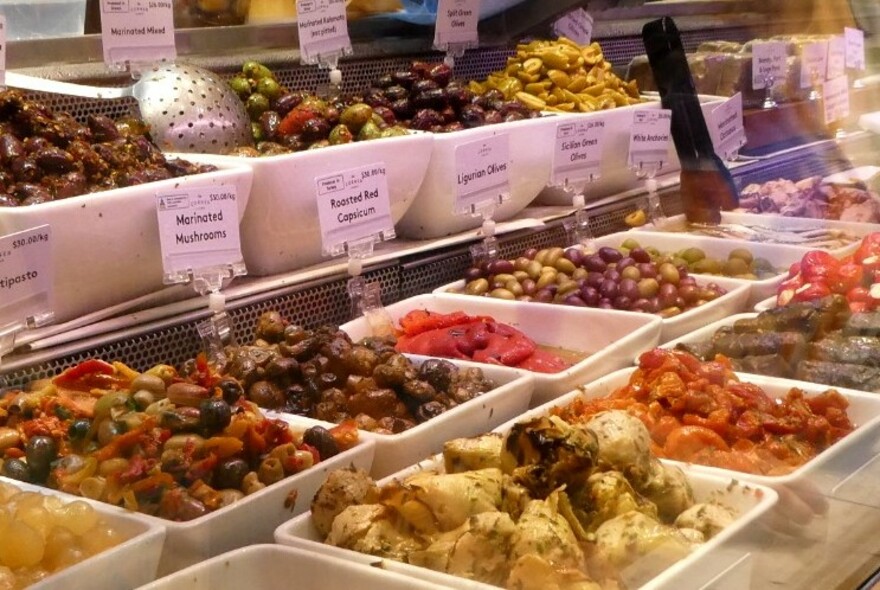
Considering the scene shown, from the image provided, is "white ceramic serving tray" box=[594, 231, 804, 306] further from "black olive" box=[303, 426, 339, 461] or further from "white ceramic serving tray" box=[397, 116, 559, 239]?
"black olive" box=[303, 426, 339, 461]

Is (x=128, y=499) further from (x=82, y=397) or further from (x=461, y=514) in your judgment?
(x=461, y=514)

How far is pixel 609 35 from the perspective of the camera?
3.88m

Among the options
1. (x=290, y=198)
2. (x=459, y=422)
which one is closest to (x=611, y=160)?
(x=290, y=198)

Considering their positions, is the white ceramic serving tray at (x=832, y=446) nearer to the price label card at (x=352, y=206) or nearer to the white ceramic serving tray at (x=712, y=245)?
the price label card at (x=352, y=206)

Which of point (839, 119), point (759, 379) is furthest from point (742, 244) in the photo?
point (759, 379)

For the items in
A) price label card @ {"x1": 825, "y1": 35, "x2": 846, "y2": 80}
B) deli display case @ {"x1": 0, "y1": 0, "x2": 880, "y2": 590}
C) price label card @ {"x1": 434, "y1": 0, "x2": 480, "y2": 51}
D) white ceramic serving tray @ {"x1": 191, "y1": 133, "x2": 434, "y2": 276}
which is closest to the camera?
deli display case @ {"x1": 0, "y1": 0, "x2": 880, "y2": 590}

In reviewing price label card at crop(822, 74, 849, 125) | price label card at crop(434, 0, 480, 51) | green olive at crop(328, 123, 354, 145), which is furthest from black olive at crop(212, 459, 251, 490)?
price label card at crop(822, 74, 849, 125)

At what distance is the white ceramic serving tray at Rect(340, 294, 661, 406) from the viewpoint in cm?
242

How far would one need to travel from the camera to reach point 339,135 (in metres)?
2.59

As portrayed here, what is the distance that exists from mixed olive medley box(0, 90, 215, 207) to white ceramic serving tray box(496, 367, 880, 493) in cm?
72

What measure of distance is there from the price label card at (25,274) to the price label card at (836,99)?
195 centimetres

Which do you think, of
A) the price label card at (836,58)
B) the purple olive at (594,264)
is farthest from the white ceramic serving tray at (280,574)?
the price label card at (836,58)

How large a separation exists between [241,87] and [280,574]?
139cm

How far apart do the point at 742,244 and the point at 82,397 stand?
1778 mm
